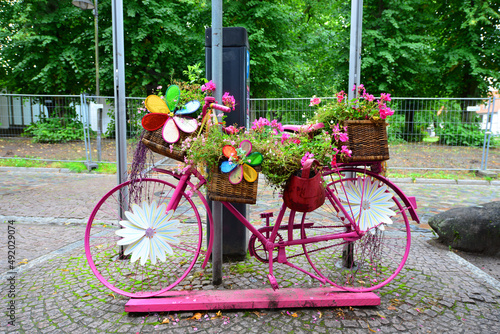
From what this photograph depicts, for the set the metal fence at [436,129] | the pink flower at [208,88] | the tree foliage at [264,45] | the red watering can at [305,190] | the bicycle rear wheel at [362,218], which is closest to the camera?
the red watering can at [305,190]

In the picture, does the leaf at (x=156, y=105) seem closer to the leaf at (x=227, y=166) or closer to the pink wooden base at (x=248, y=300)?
the leaf at (x=227, y=166)

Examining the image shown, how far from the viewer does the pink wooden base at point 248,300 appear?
8.64 ft

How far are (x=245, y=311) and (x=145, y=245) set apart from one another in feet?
2.98

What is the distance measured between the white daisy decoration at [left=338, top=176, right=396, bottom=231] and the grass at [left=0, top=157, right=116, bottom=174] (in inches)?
330

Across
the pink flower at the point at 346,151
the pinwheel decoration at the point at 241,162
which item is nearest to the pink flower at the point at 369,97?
the pink flower at the point at 346,151

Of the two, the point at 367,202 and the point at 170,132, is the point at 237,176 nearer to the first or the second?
the point at 170,132

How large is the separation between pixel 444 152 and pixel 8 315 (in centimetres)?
1046

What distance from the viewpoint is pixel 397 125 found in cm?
955

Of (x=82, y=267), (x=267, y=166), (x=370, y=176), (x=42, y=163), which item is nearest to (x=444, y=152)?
(x=370, y=176)

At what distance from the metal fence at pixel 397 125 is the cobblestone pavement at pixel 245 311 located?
230 inches

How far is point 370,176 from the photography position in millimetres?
3084

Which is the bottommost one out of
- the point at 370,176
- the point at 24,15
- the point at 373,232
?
the point at 373,232

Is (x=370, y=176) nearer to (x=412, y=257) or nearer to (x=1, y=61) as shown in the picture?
(x=412, y=257)

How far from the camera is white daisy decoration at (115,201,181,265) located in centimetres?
269
